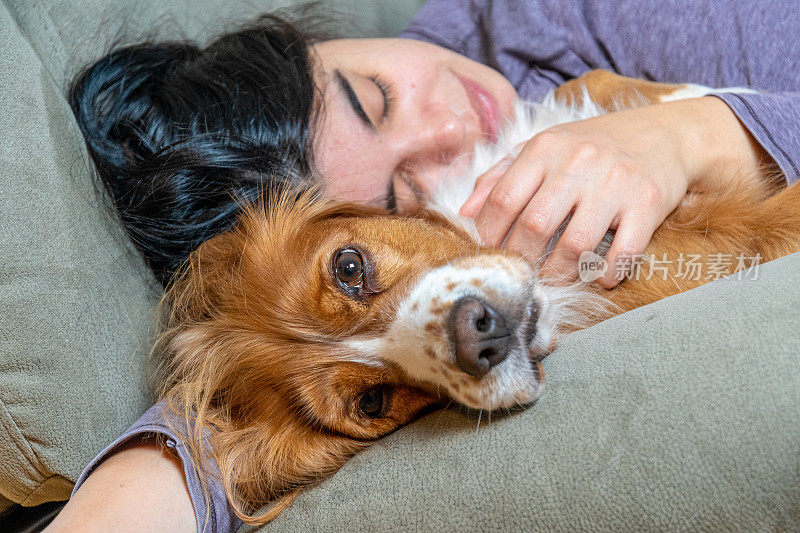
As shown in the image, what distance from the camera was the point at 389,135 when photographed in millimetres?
1628

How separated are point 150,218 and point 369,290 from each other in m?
0.65

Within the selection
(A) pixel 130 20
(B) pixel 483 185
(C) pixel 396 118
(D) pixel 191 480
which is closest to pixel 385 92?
(C) pixel 396 118

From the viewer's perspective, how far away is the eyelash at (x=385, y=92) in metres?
1.69

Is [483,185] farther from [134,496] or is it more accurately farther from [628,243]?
[134,496]

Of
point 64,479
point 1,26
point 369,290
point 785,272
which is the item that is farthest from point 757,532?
point 1,26

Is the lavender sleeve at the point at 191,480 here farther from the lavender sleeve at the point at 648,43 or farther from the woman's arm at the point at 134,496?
the lavender sleeve at the point at 648,43

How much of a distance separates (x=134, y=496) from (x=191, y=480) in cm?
11

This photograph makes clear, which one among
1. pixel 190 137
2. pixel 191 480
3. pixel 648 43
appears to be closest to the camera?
pixel 191 480

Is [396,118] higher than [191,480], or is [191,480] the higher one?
[396,118]

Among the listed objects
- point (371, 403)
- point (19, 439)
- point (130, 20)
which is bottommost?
point (371, 403)

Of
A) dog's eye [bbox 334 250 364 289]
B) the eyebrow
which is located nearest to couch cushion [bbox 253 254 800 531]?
dog's eye [bbox 334 250 364 289]

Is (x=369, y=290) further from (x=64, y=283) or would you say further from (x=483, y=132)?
(x=483, y=132)

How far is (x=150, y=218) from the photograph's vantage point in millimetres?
1465

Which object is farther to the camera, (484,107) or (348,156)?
(484,107)
